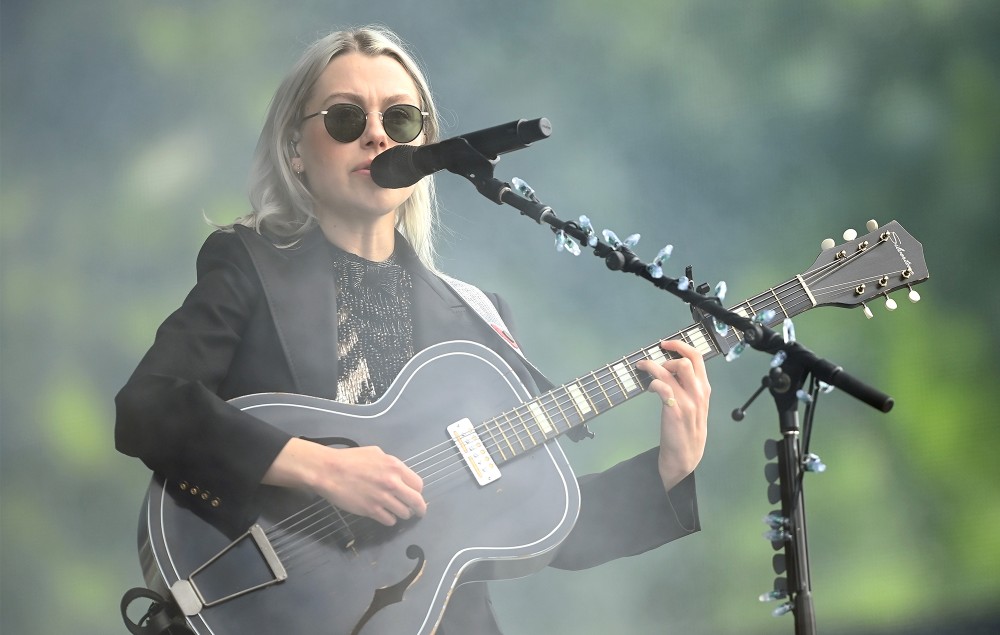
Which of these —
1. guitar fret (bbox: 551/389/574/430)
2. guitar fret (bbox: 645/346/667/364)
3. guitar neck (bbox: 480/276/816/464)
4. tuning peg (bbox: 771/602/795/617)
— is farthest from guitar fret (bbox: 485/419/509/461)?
tuning peg (bbox: 771/602/795/617)

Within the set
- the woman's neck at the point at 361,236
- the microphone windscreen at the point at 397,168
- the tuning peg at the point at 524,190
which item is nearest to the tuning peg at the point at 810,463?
the tuning peg at the point at 524,190

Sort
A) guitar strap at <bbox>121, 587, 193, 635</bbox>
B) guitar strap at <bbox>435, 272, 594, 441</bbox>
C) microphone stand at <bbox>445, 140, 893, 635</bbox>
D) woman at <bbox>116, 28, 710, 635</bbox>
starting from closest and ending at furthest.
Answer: microphone stand at <bbox>445, 140, 893, 635</bbox>
guitar strap at <bbox>121, 587, 193, 635</bbox>
woman at <bbox>116, 28, 710, 635</bbox>
guitar strap at <bbox>435, 272, 594, 441</bbox>

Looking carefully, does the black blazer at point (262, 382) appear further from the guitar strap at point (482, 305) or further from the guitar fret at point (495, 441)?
the guitar fret at point (495, 441)

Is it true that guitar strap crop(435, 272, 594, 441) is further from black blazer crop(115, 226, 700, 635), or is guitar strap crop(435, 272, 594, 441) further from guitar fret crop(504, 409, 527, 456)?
guitar fret crop(504, 409, 527, 456)

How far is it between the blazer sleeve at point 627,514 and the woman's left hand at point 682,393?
0.33 ft

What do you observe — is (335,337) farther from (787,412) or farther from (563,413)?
(787,412)

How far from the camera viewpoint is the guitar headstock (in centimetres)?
197

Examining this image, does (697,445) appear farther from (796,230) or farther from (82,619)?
(82,619)

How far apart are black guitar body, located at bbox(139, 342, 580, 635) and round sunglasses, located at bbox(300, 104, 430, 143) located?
49 centimetres

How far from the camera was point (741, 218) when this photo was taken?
2695 millimetres

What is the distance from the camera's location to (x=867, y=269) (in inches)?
78.4

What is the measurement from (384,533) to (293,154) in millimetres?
930

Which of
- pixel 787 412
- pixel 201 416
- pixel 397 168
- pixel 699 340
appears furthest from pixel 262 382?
pixel 787 412

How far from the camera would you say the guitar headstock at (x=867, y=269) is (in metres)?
1.97
